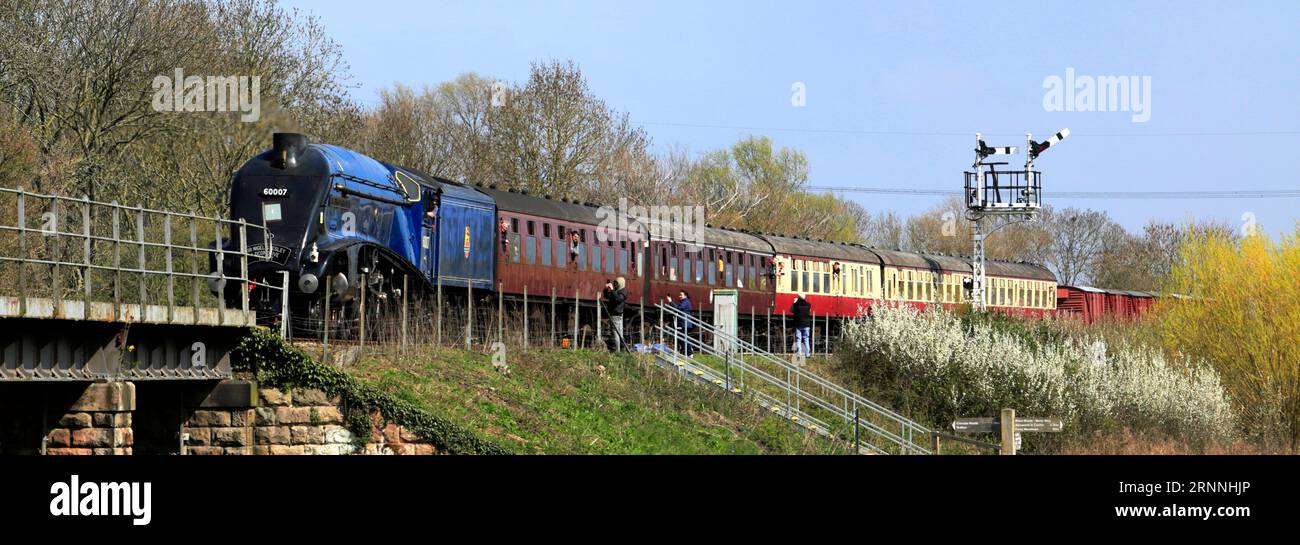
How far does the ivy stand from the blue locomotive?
6.16 feet

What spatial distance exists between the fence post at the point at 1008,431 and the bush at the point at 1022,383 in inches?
461

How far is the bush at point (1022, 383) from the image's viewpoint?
37250mm

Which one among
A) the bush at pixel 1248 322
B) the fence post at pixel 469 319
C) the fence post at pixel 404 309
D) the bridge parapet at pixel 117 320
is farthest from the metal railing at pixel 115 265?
the bush at pixel 1248 322

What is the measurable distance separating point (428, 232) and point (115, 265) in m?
11.3

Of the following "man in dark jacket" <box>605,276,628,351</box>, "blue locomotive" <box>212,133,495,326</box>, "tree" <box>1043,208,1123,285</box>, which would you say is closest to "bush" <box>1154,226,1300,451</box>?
"man in dark jacket" <box>605,276,628,351</box>

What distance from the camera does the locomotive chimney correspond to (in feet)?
87.8

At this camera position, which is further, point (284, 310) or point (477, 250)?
point (477, 250)

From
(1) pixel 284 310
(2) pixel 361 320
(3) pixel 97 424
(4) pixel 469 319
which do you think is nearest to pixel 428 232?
(4) pixel 469 319

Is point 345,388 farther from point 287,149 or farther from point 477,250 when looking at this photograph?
point 477,250

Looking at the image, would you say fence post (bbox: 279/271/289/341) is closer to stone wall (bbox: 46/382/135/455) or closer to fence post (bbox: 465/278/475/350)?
stone wall (bbox: 46/382/135/455)

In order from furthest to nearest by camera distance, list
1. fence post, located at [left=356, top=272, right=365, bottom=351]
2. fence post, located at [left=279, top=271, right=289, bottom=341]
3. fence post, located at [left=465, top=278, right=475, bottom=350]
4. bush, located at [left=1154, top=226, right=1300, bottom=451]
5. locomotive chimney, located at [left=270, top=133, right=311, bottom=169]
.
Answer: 1. bush, located at [left=1154, top=226, right=1300, bottom=451]
2. fence post, located at [left=465, top=278, right=475, bottom=350]
3. locomotive chimney, located at [left=270, top=133, right=311, bottom=169]
4. fence post, located at [left=356, top=272, right=365, bottom=351]
5. fence post, located at [left=279, top=271, right=289, bottom=341]

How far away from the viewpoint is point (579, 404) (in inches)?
1069

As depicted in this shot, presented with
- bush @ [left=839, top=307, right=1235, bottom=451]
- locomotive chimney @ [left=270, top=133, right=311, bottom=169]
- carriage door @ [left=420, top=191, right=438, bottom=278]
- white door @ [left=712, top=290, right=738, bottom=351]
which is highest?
locomotive chimney @ [left=270, top=133, right=311, bottom=169]

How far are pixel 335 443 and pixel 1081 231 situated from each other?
96912 mm
